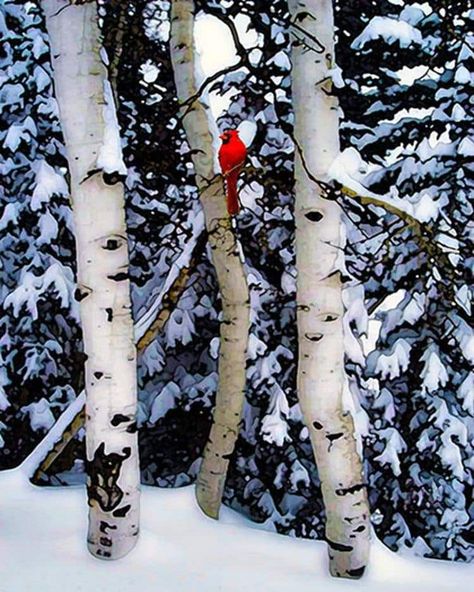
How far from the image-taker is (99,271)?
345 cm

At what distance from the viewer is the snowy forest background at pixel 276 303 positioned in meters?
6.95

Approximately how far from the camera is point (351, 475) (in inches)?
140

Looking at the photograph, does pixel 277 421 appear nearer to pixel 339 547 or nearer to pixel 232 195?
pixel 232 195

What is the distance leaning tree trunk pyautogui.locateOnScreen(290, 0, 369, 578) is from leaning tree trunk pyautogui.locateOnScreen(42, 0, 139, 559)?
92 cm

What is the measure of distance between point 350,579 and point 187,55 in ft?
11.2

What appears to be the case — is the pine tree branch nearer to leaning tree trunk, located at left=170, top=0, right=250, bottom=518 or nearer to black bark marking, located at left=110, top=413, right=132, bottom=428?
leaning tree trunk, located at left=170, top=0, right=250, bottom=518

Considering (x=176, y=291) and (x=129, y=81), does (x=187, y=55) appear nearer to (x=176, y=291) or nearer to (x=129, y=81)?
(x=176, y=291)

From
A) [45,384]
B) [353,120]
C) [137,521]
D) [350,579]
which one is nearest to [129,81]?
[353,120]

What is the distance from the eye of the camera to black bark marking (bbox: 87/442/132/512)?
3.48 m

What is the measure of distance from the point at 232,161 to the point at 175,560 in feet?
7.70

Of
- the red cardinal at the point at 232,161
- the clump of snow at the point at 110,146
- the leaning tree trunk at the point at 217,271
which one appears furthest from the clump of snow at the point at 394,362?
the clump of snow at the point at 110,146

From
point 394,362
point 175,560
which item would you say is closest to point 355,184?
point 175,560

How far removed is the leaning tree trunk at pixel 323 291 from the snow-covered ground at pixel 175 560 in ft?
0.82

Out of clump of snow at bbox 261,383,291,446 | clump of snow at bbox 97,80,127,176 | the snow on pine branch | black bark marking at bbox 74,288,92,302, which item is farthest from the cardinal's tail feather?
clump of snow at bbox 261,383,291,446
